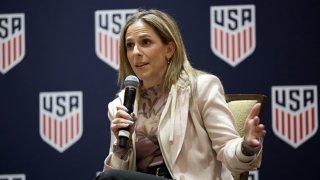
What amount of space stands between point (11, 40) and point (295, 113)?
1.91 m

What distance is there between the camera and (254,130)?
5.28 ft

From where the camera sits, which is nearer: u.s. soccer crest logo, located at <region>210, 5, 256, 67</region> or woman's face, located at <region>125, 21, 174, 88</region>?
woman's face, located at <region>125, 21, 174, 88</region>

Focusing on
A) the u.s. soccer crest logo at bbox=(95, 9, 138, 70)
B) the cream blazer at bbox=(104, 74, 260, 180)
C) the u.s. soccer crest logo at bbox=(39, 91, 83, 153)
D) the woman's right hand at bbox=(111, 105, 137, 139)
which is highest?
the u.s. soccer crest logo at bbox=(95, 9, 138, 70)

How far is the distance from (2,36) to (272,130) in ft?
6.12

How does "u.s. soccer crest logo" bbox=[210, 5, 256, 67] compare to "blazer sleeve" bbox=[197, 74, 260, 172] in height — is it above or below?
above

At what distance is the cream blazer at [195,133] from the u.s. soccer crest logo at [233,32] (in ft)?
3.90

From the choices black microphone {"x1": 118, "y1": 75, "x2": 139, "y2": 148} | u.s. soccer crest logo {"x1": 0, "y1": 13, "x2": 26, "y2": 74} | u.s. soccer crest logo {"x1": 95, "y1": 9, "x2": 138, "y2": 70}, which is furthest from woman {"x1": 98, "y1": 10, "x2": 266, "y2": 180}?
u.s. soccer crest logo {"x1": 0, "y1": 13, "x2": 26, "y2": 74}

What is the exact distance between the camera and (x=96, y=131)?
10.8 ft

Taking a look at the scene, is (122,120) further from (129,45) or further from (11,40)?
(11,40)

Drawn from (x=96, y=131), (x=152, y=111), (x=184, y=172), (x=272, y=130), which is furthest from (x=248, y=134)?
(x=96, y=131)

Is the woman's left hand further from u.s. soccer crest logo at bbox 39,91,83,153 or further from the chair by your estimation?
u.s. soccer crest logo at bbox 39,91,83,153

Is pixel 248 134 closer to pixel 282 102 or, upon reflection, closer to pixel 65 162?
pixel 282 102

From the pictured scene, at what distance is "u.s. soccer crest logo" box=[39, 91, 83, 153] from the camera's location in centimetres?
332

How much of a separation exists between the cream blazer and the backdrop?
120cm
